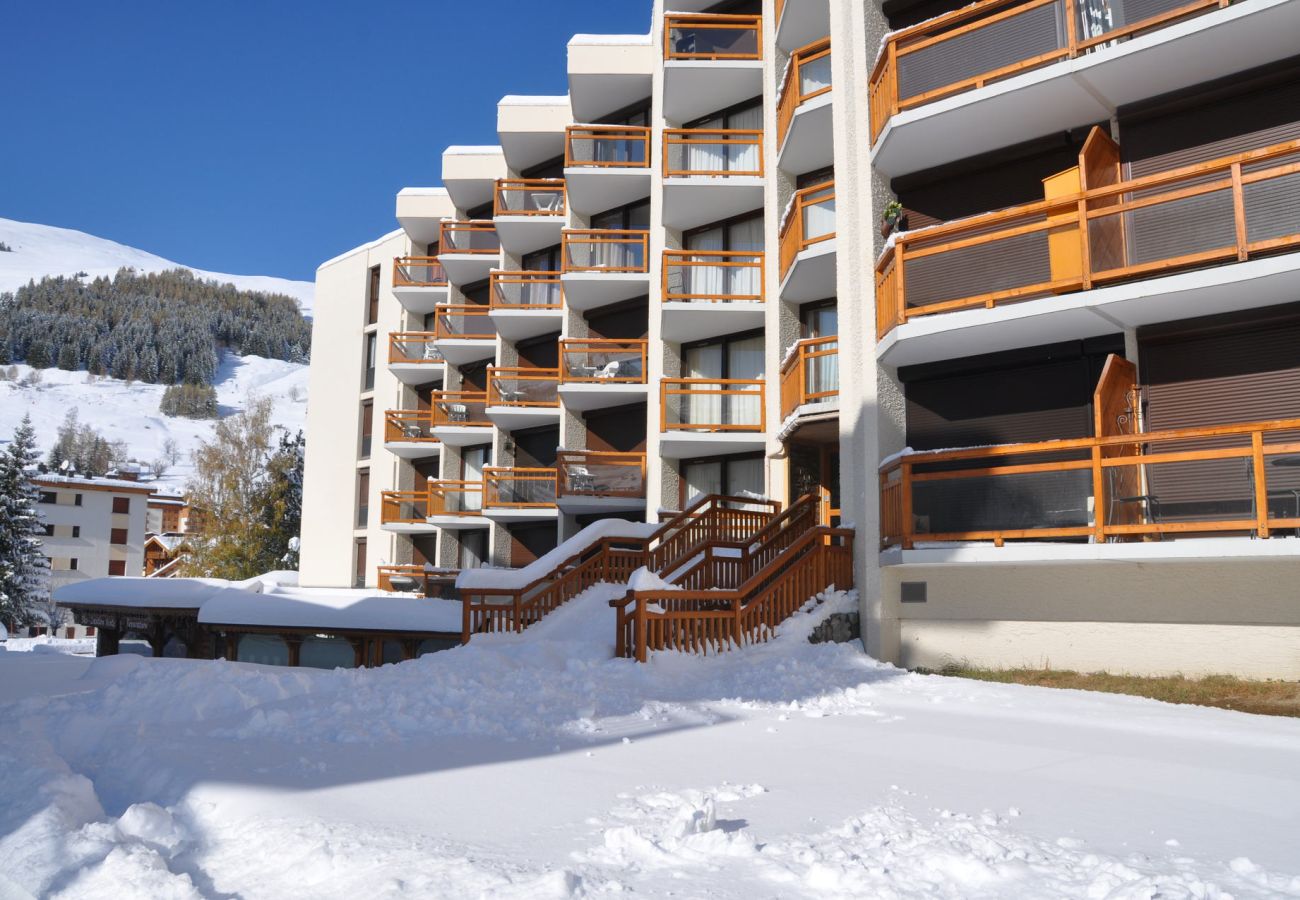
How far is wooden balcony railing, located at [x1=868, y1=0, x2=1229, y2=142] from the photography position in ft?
45.7

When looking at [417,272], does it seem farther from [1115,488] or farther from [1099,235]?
[1115,488]

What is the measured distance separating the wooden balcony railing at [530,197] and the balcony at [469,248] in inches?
84.9

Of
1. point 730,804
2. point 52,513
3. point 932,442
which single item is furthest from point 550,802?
point 52,513

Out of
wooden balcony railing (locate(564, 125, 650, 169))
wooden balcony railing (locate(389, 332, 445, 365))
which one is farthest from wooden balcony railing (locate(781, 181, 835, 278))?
wooden balcony railing (locate(389, 332, 445, 365))

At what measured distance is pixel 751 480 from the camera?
25.3 m

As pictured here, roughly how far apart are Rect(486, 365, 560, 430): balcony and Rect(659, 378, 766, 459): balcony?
6382 mm

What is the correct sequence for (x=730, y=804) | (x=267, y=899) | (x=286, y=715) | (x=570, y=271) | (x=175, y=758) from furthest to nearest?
(x=570, y=271), (x=286, y=715), (x=175, y=758), (x=730, y=804), (x=267, y=899)

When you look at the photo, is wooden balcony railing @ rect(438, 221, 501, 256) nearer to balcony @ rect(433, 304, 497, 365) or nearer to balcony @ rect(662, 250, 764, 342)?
balcony @ rect(433, 304, 497, 365)

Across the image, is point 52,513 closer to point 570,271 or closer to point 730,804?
point 570,271

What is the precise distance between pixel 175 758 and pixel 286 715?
1.65 meters

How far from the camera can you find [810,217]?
20.6m

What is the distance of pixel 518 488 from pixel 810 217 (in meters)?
13.2

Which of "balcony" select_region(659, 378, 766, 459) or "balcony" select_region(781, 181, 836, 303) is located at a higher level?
"balcony" select_region(781, 181, 836, 303)

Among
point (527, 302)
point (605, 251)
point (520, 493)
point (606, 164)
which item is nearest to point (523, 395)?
point (520, 493)
